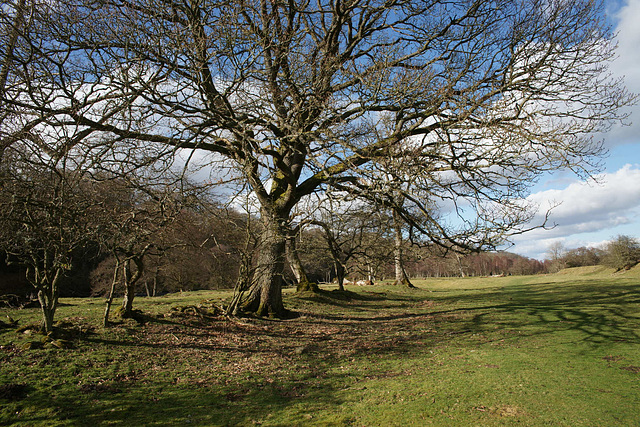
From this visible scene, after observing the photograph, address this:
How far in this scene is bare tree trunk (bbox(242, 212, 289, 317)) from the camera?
34.3 feet

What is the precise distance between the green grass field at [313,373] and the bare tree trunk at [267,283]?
750mm

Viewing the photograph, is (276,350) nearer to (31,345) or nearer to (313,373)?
(313,373)

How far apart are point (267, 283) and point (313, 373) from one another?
478 centimetres

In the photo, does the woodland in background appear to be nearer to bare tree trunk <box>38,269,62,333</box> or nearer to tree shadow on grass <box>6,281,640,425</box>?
bare tree trunk <box>38,269,62,333</box>

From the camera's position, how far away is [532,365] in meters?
6.50

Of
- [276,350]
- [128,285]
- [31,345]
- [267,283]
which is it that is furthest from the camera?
[267,283]

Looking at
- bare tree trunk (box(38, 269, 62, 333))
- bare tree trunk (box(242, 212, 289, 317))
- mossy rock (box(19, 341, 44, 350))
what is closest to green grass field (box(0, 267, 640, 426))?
mossy rock (box(19, 341, 44, 350))

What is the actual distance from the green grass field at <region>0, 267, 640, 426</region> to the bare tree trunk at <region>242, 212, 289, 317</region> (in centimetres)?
75

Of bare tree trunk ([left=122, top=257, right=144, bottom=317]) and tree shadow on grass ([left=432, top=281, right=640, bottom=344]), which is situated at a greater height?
bare tree trunk ([left=122, top=257, right=144, bottom=317])

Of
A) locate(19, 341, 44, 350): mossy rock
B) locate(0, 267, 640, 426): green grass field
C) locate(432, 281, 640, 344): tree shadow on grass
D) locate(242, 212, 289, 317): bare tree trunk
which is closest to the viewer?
locate(0, 267, 640, 426): green grass field

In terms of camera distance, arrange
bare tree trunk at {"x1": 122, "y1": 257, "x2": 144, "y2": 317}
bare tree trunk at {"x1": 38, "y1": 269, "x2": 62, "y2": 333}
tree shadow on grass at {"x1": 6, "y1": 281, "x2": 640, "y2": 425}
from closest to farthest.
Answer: tree shadow on grass at {"x1": 6, "y1": 281, "x2": 640, "y2": 425}, bare tree trunk at {"x1": 38, "y1": 269, "x2": 62, "y2": 333}, bare tree trunk at {"x1": 122, "y1": 257, "x2": 144, "y2": 317}

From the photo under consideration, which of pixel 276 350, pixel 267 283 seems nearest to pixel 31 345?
pixel 276 350

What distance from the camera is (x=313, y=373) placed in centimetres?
629

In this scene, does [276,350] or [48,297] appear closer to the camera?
[48,297]
